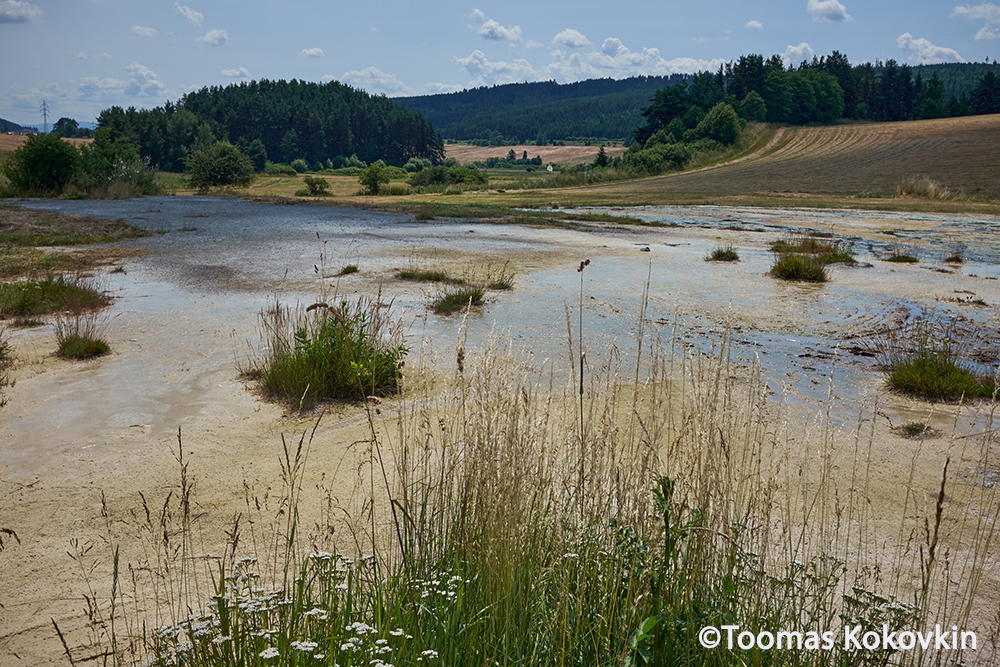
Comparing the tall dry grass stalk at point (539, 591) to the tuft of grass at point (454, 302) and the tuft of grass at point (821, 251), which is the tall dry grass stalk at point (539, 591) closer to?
the tuft of grass at point (454, 302)

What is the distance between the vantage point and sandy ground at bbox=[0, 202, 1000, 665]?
3.82 meters

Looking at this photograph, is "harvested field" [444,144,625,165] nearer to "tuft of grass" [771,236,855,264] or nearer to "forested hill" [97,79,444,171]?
"forested hill" [97,79,444,171]

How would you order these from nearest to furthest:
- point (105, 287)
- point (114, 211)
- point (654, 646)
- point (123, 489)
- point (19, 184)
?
point (654, 646) < point (123, 489) < point (105, 287) < point (114, 211) < point (19, 184)

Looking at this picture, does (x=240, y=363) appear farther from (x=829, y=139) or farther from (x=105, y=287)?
(x=829, y=139)

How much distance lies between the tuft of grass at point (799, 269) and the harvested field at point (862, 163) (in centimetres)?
3127

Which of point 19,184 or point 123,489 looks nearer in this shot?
point 123,489

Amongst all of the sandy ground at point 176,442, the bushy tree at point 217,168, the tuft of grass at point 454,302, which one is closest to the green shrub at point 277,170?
the bushy tree at point 217,168

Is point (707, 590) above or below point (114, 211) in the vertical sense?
below

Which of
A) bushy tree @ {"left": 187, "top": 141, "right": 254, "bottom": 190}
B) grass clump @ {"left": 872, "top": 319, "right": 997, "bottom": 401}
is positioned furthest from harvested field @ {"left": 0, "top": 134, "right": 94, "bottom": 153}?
grass clump @ {"left": 872, "top": 319, "right": 997, "bottom": 401}

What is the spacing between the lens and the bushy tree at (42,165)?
105 feet

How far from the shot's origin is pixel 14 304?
9.85 metres

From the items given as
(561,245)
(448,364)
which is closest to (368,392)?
(448,364)

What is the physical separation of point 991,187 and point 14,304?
4757 centimetres

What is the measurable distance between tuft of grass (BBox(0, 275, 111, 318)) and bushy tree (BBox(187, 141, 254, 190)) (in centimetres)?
4010
